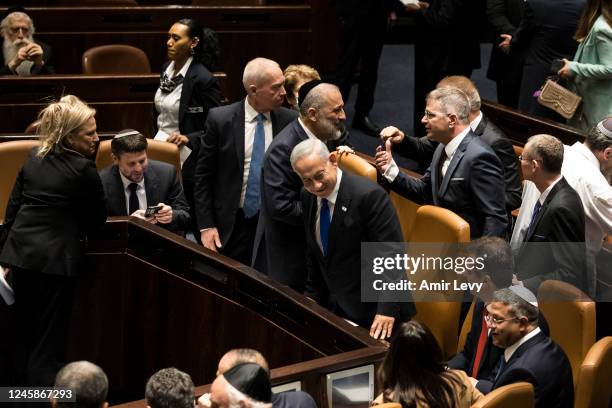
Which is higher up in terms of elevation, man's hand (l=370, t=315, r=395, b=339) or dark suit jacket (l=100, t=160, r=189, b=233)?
dark suit jacket (l=100, t=160, r=189, b=233)

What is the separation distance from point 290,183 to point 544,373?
1.41 metres

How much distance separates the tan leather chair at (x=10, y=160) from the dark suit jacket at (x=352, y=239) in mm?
1660

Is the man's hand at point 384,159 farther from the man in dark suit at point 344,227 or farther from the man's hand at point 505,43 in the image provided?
the man's hand at point 505,43

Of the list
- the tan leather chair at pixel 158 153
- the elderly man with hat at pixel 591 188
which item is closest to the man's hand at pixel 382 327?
the elderly man with hat at pixel 591 188

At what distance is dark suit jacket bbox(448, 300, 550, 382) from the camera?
3.69 metres

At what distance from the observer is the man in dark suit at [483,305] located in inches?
146

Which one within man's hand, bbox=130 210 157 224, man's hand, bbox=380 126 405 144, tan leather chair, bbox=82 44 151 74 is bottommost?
man's hand, bbox=130 210 157 224

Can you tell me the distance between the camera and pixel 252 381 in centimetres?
287

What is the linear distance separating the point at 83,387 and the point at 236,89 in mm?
4423

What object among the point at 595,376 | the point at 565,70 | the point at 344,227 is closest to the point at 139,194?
the point at 344,227

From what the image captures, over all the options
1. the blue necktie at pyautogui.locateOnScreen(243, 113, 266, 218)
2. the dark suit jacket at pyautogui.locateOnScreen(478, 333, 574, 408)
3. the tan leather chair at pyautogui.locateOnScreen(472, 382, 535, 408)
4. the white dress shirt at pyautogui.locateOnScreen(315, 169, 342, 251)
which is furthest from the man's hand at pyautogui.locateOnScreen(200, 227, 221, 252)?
the tan leather chair at pyautogui.locateOnScreen(472, 382, 535, 408)

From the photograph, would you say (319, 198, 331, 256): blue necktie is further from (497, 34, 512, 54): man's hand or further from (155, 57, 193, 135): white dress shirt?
(497, 34, 512, 54): man's hand

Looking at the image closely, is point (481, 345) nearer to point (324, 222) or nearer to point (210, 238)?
point (324, 222)

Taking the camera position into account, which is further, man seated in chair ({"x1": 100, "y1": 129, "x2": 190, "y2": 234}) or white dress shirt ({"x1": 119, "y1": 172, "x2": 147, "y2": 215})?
white dress shirt ({"x1": 119, "y1": 172, "x2": 147, "y2": 215})
